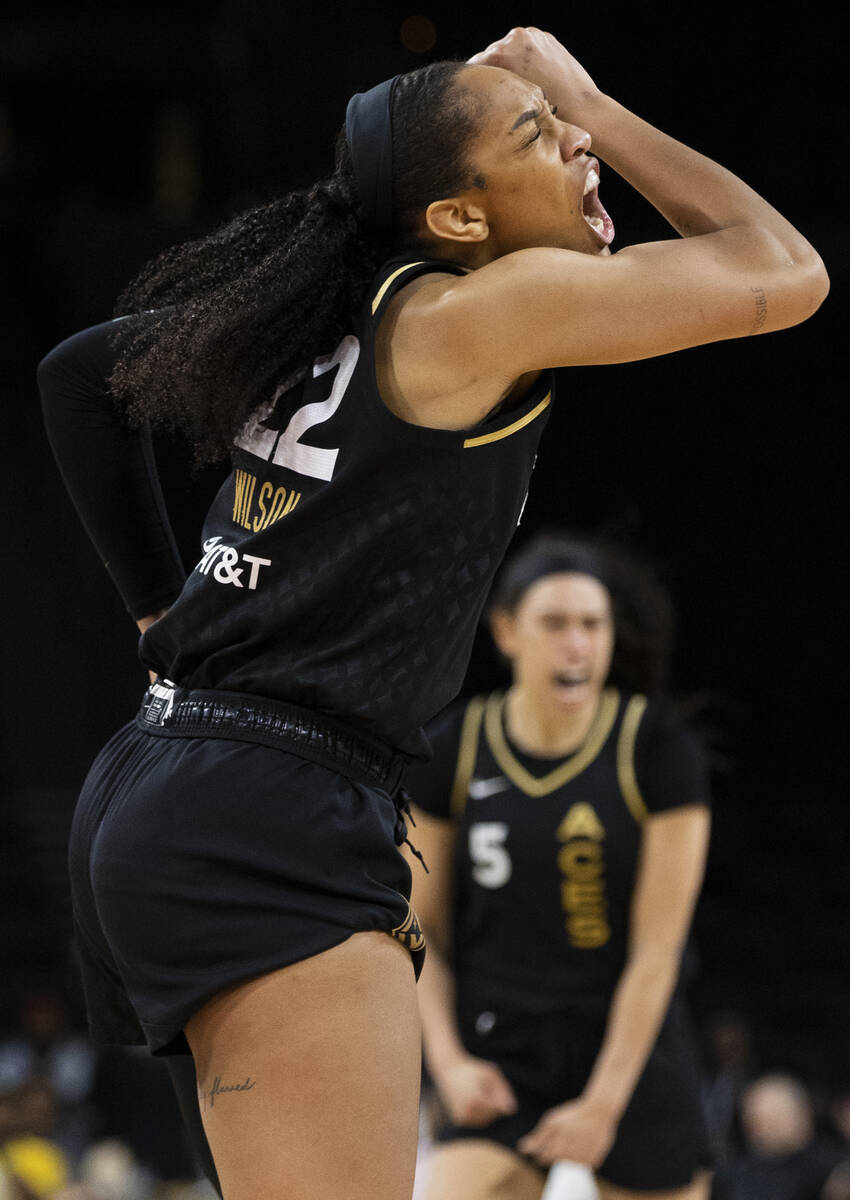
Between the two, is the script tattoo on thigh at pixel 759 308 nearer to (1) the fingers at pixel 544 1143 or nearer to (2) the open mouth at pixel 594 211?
(2) the open mouth at pixel 594 211

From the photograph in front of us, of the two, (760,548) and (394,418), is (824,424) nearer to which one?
(760,548)

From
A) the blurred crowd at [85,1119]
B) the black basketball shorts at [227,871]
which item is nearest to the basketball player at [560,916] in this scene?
the black basketball shorts at [227,871]

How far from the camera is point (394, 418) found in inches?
68.4

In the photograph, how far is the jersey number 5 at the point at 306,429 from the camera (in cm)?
178

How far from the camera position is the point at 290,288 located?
1.85 m

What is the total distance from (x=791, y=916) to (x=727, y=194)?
8709mm

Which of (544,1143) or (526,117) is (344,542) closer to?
(526,117)

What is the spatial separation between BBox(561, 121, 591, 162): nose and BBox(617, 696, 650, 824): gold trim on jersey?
2.10 meters

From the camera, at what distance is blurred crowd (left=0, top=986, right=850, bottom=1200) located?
21.0 ft

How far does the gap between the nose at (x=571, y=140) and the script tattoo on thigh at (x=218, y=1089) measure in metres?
1.18

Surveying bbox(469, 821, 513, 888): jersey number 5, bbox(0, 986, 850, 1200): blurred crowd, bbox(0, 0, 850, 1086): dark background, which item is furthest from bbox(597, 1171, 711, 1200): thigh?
bbox(0, 0, 850, 1086): dark background

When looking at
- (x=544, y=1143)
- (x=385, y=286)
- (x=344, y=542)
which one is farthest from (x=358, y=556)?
(x=544, y=1143)

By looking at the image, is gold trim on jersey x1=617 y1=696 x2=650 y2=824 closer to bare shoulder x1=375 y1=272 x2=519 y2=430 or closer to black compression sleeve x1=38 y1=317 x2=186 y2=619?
black compression sleeve x1=38 y1=317 x2=186 y2=619

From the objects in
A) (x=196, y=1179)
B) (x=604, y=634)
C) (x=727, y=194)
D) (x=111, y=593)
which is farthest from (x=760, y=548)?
(x=727, y=194)
